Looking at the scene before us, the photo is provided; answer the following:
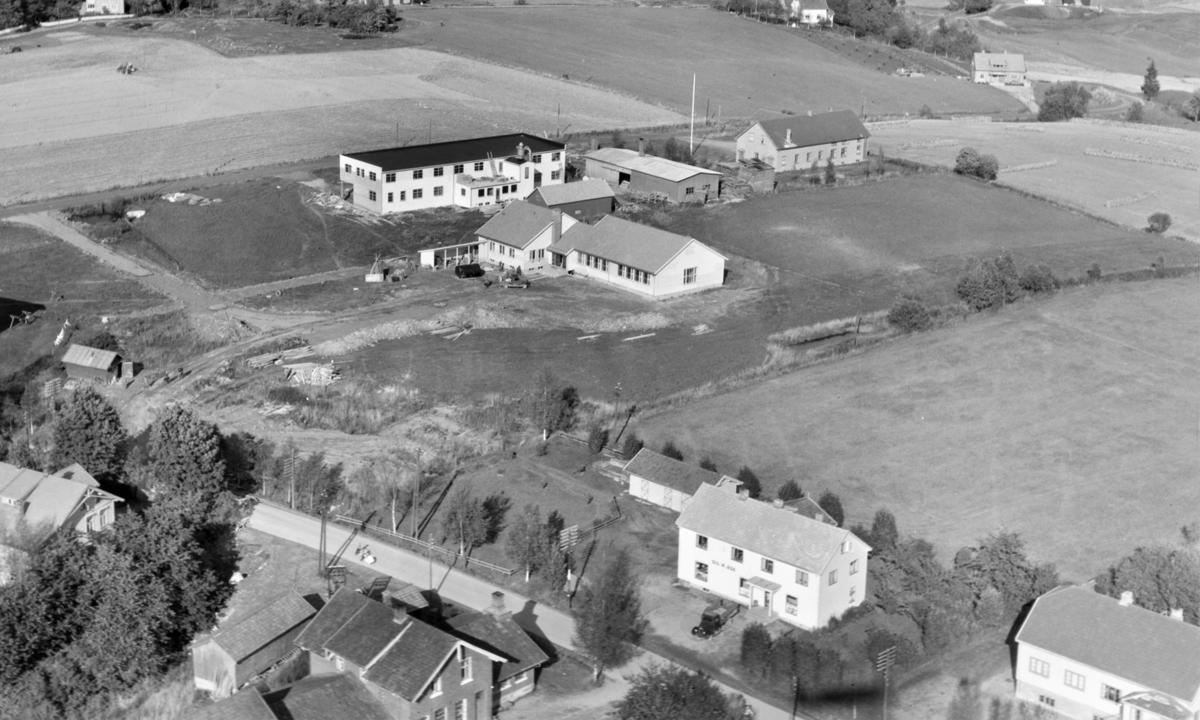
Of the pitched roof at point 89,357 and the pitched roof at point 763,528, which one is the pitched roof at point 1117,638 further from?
the pitched roof at point 89,357

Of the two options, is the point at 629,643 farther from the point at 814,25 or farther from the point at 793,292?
the point at 814,25

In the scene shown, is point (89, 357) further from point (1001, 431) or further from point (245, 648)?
point (1001, 431)

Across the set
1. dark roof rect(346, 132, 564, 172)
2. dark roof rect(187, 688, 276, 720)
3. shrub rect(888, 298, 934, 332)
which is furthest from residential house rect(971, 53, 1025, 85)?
dark roof rect(187, 688, 276, 720)

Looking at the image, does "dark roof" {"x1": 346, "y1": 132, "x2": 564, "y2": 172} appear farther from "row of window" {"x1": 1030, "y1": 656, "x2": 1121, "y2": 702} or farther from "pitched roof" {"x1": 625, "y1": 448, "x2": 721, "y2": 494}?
"row of window" {"x1": 1030, "y1": 656, "x2": 1121, "y2": 702}

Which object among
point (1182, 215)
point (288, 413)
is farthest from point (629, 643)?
point (1182, 215)

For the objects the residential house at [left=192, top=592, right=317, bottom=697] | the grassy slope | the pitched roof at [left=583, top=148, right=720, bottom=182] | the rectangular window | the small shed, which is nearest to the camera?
the rectangular window

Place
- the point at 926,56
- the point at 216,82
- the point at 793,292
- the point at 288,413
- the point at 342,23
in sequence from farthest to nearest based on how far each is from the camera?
the point at 926,56, the point at 342,23, the point at 216,82, the point at 793,292, the point at 288,413

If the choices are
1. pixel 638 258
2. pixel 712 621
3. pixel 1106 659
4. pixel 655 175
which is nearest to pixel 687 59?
pixel 655 175

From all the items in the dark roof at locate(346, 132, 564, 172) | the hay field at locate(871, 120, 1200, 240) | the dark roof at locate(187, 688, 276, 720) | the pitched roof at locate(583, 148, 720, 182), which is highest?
the dark roof at locate(346, 132, 564, 172)
